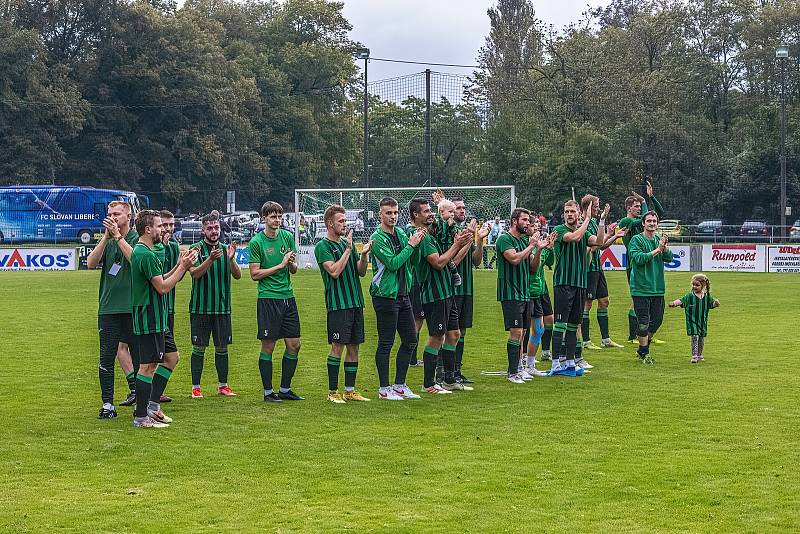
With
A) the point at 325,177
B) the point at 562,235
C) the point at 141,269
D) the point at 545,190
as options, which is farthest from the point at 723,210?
the point at 141,269

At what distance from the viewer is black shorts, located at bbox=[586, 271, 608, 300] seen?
1494 cm

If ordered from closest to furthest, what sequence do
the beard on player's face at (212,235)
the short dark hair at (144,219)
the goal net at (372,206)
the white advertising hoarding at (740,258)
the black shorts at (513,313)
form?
1. the short dark hair at (144,219)
2. the beard on player's face at (212,235)
3. the black shorts at (513,313)
4. the white advertising hoarding at (740,258)
5. the goal net at (372,206)

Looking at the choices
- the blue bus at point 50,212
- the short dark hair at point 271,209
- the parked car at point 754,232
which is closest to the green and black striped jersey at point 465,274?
the short dark hair at point 271,209

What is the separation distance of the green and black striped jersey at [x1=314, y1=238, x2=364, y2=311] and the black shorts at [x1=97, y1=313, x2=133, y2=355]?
1.87 metres

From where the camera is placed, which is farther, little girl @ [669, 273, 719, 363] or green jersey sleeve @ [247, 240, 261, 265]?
little girl @ [669, 273, 719, 363]

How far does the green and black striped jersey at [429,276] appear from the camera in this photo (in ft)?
36.4

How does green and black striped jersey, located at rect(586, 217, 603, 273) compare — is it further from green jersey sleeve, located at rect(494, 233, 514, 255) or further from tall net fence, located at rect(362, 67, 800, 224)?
tall net fence, located at rect(362, 67, 800, 224)

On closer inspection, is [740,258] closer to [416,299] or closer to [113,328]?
[416,299]

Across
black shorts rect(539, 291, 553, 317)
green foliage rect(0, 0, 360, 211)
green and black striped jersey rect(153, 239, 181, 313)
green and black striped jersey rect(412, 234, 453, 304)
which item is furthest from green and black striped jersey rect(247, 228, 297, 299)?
green foliage rect(0, 0, 360, 211)

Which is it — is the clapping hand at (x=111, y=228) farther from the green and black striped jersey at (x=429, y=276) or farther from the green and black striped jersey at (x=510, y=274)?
the green and black striped jersey at (x=510, y=274)

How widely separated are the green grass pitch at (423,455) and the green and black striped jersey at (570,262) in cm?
116

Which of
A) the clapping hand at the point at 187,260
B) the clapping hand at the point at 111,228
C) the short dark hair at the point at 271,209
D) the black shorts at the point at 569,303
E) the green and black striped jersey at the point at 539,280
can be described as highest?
the short dark hair at the point at 271,209

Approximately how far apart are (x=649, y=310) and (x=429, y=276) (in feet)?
13.1

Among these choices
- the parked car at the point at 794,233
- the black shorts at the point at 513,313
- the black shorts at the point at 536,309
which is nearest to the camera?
the black shorts at the point at 513,313
